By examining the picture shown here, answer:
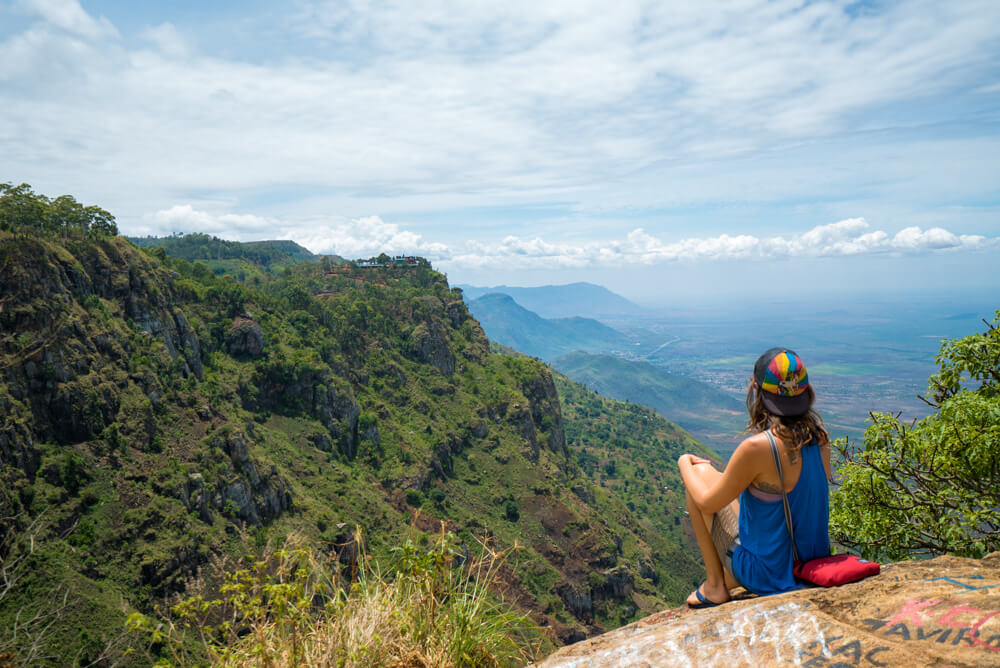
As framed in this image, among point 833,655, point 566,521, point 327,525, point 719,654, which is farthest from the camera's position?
point 566,521

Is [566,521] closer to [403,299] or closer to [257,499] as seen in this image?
[257,499]

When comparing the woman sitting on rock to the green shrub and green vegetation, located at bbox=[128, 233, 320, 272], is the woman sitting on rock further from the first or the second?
green vegetation, located at bbox=[128, 233, 320, 272]

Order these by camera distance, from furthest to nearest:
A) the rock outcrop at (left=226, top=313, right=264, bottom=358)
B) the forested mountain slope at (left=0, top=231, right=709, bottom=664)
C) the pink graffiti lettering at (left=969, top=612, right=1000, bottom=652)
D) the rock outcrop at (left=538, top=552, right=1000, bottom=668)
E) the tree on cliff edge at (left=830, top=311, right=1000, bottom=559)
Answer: the rock outcrop at (left=226, top=313, right=264, bottom=358) → the forested mountain slope at (left=0, top=231, right=709, bottom=664) → the tree on cliff edge at (left=830, top=311, right=1000, bottom=559) → the rock outcrop at (left=538, top=552, right=1000, bottom=668) → the pink graffiti lettering at (left=969, top=612, right=1000, bottom=652)

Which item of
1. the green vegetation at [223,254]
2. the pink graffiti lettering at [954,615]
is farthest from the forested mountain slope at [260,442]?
the green vegetation at [223,254]

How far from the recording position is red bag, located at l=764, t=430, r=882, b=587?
10.6 ft

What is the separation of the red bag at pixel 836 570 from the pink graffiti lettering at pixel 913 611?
17.3 inches

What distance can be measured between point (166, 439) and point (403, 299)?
46482 mm

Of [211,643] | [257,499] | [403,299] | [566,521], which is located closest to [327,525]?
[257,499]

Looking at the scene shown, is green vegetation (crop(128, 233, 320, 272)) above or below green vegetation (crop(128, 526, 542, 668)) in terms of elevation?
above

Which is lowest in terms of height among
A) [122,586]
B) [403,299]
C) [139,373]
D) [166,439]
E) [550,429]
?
[550,429]

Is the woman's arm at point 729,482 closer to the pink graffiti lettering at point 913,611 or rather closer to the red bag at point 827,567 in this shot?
the red bag at point 827,567

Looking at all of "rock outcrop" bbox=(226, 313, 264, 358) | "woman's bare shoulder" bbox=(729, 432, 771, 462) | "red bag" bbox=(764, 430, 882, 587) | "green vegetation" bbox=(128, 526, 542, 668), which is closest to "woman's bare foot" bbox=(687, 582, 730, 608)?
"red bag" bbox=(764, 430, 882, 587)

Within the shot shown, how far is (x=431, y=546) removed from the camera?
12.6ft

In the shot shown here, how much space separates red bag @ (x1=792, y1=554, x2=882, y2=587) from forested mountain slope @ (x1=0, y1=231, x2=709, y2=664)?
2365 mm
